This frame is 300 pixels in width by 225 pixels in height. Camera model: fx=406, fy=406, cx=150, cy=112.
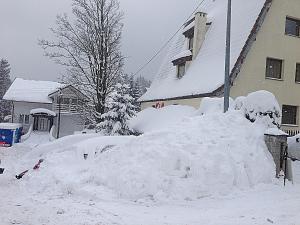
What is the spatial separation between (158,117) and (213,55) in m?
5.08

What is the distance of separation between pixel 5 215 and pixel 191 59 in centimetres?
2040

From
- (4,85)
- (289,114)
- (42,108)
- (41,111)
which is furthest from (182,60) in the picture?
(4,85)

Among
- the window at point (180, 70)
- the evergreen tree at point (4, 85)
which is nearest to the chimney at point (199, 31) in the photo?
the window at point (180, 70)

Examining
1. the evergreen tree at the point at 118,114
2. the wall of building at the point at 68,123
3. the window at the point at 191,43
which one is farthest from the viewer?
the wall of building at the point at 68,123

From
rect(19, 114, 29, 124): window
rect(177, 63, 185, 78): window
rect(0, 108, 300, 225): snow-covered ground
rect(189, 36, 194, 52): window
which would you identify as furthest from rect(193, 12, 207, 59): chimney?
rect(19, 114, 29, 124): window

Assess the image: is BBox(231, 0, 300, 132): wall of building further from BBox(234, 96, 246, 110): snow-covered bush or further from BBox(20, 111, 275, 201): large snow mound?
BBox(20, 111, 275, 201): large snow mound

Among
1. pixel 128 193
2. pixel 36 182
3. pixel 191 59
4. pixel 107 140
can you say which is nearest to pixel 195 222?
pixel 128 193

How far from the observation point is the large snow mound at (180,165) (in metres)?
9.36

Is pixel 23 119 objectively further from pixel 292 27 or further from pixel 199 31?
pixel 292 27

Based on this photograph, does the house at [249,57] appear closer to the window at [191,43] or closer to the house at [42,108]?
the window at [191,43]

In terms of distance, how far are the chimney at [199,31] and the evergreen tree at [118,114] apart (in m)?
5.18

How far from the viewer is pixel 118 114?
25.2 meters

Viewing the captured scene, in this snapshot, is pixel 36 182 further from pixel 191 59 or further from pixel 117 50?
pixel 117 50

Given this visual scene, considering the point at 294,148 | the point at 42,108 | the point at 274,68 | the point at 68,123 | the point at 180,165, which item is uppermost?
the point at 274,68
